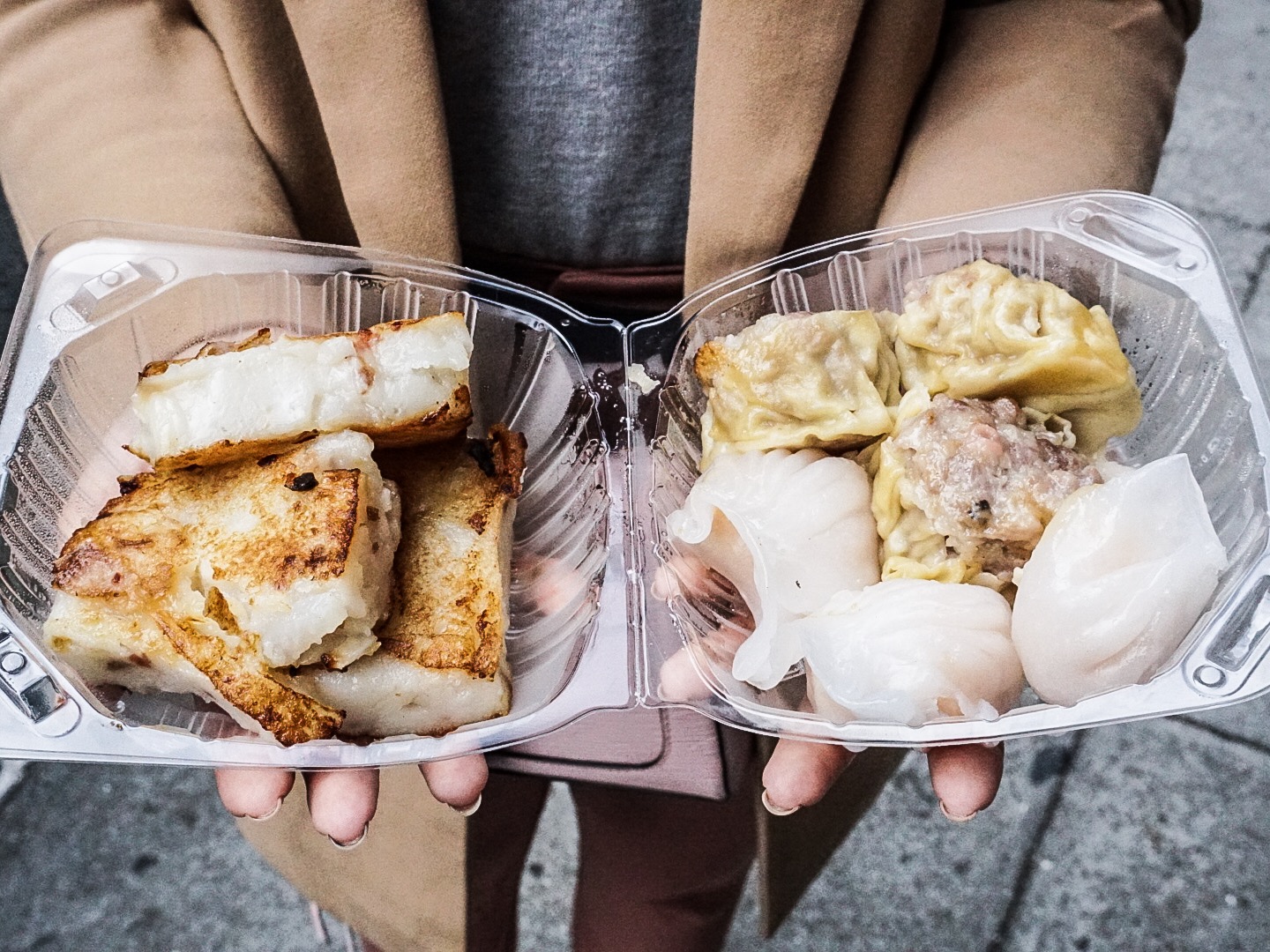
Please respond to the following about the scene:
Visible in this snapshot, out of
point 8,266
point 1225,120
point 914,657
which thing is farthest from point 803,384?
point 1225,120

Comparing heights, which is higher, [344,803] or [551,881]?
[344,803]

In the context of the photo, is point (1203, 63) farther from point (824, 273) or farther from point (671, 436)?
point (671, 436)

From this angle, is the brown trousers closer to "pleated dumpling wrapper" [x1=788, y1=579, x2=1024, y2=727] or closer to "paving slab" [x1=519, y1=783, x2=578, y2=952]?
"paving slab" [x1=519, y1=783, x2=578, y2=952]

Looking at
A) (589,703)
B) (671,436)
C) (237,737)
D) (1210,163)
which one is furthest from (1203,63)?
(237,737)

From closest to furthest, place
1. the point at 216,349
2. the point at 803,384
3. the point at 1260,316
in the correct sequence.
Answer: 1. the point at 216,349
2. the point at 803,384
3. the point at 1260,316

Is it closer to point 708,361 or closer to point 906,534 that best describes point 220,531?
point 708,361

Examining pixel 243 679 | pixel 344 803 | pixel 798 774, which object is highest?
pixel 243 679

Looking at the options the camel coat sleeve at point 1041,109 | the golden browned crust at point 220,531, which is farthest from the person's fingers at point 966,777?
the camel coat sleeve at point 1041,109
